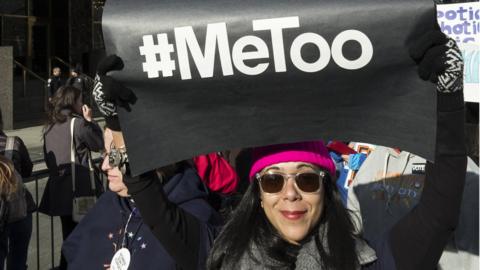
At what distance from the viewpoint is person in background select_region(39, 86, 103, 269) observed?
5328 mm

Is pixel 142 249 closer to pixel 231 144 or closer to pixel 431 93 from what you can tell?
pixel 231 144

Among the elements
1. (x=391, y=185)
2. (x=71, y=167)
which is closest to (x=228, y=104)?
(x=391, y=185)

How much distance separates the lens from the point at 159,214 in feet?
6.93

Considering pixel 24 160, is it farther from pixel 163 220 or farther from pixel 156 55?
pixel 156 55

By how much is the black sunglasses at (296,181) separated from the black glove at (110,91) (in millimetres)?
518

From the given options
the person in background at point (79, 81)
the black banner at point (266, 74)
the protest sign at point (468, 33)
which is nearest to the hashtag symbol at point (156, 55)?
the black banner at point (266, 74)

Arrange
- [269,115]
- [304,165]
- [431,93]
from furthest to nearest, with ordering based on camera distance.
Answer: [304,165] < [269,115] < [431,93]

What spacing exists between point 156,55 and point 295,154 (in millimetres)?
568

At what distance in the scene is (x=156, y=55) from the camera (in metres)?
1.89

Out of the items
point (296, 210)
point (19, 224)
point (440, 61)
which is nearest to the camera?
point (440, 61)

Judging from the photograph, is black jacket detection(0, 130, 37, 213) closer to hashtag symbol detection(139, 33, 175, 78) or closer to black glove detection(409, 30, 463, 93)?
hashtag symbol detection(139, 33, 175, 78)

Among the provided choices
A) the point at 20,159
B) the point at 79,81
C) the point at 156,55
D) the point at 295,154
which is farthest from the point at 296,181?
the point at 79,81

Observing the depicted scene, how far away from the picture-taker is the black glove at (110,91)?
1.85 m

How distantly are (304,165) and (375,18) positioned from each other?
55cm
